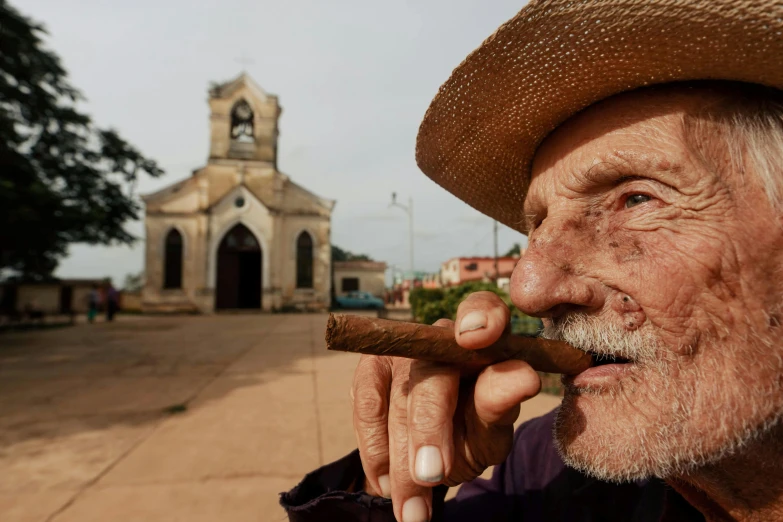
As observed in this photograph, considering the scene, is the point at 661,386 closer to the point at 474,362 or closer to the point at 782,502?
the point at 474,362

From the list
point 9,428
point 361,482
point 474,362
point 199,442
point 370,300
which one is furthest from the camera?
point 370,300

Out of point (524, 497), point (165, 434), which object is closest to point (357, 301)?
point (165, 434)

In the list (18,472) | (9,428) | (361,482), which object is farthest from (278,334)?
(361,482)

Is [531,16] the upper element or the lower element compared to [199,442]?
upper

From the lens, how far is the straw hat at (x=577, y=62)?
0.87 meters

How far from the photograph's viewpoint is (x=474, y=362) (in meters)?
0.80

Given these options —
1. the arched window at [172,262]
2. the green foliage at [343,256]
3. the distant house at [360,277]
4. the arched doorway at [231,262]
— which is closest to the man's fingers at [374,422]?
the arched doorway at [231,262]

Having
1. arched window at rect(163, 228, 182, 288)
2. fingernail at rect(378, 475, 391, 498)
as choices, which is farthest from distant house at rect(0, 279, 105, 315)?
fingernail at rect(378, 475, 391, 498)

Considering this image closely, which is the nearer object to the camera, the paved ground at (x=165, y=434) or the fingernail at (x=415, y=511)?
the fingernail at (x=415, y=511)

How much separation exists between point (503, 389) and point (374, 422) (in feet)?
1.15

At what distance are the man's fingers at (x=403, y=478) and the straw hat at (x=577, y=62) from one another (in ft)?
2.96

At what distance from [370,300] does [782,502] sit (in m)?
26.4

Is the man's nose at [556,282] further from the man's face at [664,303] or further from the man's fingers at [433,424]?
the man's fingers at [433,424]

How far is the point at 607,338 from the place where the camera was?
0.90 m
